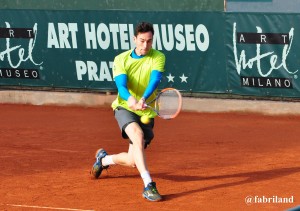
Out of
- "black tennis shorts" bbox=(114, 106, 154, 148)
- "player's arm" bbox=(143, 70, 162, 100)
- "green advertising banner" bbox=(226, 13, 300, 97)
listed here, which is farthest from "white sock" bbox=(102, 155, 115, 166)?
"green advertising banner" bbox=(226, 13, 300, 97)

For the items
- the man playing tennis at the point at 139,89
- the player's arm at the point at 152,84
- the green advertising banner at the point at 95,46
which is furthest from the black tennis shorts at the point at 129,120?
the green advertising banner at the point at 95,46

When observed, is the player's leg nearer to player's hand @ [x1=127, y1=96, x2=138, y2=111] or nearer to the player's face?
player's hand @ [x1=127, y1=96, x2=138, y2=111]

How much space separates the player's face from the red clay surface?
1654 millimetres

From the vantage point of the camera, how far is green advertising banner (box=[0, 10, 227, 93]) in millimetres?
17578

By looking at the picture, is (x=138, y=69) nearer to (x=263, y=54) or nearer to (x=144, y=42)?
(x=144, y=42)

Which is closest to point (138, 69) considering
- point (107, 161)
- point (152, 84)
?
point (152, 84)

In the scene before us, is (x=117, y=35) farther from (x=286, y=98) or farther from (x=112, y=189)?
(x=112, y=189)

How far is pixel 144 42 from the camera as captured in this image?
9820 millimetres

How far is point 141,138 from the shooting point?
986 cm

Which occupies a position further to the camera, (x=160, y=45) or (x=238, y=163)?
(x=160, y=45)

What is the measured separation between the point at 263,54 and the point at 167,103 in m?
7.21

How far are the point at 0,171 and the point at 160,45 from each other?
681cm

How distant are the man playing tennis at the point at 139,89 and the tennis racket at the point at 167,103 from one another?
0.28 ft

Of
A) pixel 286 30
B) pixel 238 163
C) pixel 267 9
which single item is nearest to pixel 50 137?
pixel 238 163
